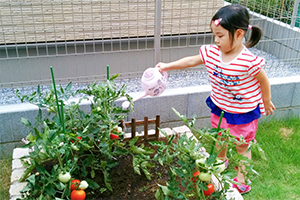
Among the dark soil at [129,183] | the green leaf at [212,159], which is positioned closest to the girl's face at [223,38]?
the green leaf at [212,159]

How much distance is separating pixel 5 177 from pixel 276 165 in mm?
2174

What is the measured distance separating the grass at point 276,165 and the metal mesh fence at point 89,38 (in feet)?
2.54

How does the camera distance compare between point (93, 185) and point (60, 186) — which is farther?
point (93, 185)

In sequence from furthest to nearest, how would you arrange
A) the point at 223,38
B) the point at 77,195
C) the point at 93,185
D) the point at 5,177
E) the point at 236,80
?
the point at 5,177 < the point at 236,80 < the point at 223,38 < the point at 93,185 < the point at 77,195

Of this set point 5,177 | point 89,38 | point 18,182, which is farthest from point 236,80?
point 89,38

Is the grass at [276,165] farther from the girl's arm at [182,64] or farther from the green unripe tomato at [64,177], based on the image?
the girl's arm at [182,64]

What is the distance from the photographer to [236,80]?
219cm

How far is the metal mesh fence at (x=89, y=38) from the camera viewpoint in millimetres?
3104

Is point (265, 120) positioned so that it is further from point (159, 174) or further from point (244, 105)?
point (159, 174)

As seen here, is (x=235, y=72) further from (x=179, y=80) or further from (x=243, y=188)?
(x=179, y=80)

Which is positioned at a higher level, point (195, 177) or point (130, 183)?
point (195, 177)

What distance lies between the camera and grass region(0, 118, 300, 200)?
251 cm

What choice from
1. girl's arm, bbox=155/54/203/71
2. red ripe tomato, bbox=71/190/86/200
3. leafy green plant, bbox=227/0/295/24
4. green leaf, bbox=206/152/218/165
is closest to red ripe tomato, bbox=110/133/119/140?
red ripe tomato, bbox=71/190/86/200

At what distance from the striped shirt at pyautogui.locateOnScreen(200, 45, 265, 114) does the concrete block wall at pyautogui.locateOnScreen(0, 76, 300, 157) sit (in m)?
0.78
